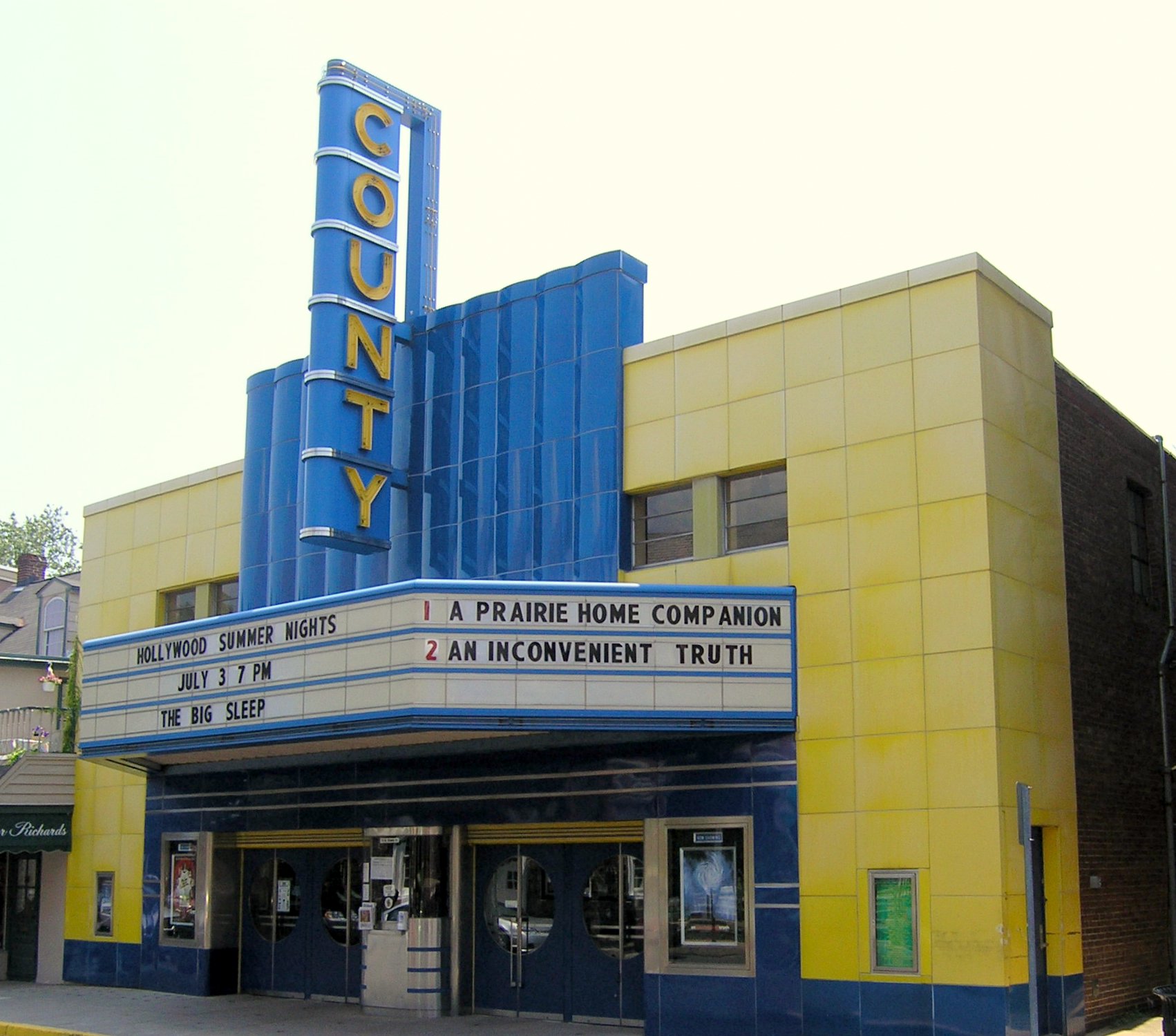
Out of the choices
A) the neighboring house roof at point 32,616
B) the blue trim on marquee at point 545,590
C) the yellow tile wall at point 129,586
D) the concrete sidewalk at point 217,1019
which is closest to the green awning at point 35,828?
the yellow tile wall at point 129,586

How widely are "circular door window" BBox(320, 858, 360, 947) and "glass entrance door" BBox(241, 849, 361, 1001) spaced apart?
0.01 metres

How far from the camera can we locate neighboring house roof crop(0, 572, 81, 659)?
3591 centimetres

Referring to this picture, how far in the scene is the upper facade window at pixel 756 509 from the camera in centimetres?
1723

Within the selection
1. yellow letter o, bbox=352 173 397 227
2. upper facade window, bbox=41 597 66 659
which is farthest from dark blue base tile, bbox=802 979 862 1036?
upper facade window, bbox=41 597 66 659

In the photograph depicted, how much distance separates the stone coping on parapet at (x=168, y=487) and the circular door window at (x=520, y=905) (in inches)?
319

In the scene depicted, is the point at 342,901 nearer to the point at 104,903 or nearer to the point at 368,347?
the point at 104,903

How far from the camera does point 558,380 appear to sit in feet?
62.5

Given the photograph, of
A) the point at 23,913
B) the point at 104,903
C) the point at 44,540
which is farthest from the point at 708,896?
the point at 44,540

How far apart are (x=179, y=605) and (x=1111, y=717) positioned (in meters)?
15.2

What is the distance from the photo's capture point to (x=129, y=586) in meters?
25.3

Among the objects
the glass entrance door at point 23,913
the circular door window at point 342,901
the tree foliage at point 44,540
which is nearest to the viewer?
the circular door window at point 342,901

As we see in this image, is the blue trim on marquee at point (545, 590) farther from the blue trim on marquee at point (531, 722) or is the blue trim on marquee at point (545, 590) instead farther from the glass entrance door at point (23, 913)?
the glass entrance door at point (23, 913)

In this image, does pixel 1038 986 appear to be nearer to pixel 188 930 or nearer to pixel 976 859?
pixel 976 859

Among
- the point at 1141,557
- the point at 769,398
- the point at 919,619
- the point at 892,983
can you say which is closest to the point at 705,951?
the point at 892,983
